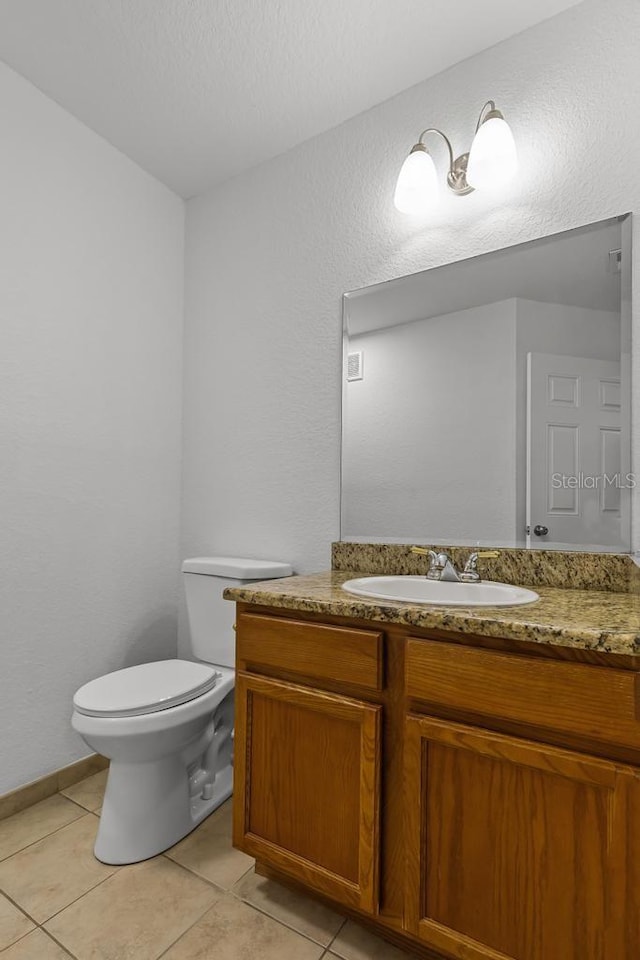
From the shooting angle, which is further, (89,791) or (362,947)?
(89,791)

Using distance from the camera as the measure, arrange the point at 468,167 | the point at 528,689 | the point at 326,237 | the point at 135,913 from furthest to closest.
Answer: the point at 326,237
the point at 468,167
the point at 135,913
the point at 528,689

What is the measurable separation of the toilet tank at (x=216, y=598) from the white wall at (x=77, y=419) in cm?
33

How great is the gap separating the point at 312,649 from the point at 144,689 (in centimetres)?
67

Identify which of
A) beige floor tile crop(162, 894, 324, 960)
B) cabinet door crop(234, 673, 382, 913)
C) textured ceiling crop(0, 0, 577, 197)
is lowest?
beige floor tile crop(162, 894, 324, 960)

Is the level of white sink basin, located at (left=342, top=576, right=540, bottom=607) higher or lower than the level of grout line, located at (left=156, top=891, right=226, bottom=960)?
higher

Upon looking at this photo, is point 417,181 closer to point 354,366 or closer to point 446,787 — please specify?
point 354,366

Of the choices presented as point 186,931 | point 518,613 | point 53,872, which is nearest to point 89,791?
point 53,872

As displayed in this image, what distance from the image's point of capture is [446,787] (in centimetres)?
104

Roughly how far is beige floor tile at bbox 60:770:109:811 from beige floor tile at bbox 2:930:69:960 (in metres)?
0.54

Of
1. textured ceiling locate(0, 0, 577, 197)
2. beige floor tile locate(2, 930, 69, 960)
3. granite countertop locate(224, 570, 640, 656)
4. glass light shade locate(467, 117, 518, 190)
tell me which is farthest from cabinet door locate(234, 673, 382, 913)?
textured ceiling locate(0, 0, 577, 197)

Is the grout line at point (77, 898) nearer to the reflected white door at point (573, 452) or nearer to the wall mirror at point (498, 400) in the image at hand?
the wall mirror at point (498, 400)

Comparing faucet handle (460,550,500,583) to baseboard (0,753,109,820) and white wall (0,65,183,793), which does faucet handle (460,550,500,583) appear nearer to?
white wall (0,65,183,793)

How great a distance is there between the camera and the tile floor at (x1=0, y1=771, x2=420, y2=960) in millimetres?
1187

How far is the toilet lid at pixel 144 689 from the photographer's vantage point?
1.45 meters
